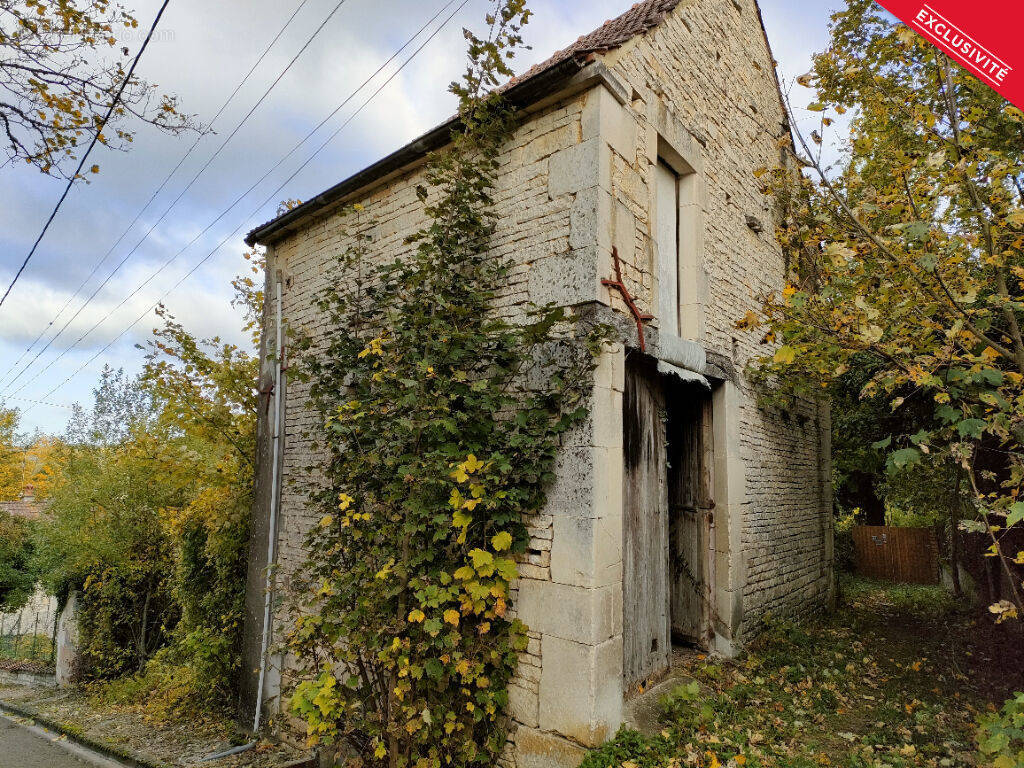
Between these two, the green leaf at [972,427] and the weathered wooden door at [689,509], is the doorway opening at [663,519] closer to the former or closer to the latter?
the weathered wooden door at [689,509]

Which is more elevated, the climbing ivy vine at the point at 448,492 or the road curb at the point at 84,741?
the climbing ivy vine at the point at 448,492

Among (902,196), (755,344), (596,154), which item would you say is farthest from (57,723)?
(902,196)

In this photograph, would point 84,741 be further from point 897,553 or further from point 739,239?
point 897,553

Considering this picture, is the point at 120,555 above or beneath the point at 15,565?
above

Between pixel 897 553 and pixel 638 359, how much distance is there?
11.5 meters

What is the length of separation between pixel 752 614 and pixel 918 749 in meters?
1.97

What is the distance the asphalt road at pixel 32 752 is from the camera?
603 centimetres

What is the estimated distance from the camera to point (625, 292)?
13.3ft

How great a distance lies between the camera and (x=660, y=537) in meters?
4.92

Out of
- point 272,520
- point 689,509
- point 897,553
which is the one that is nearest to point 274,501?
point 272,520

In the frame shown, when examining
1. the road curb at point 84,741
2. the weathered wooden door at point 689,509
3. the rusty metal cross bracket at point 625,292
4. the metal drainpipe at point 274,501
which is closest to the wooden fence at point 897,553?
the weathered wooden door at point 689,509

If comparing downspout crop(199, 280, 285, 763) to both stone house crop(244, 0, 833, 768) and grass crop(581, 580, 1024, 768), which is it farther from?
grass crop(581, 580, 1024, 768)

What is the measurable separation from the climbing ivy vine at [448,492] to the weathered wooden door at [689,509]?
2.00m

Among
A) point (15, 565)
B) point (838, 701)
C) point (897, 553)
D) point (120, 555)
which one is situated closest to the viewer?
point (838, 701)
